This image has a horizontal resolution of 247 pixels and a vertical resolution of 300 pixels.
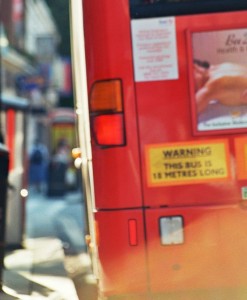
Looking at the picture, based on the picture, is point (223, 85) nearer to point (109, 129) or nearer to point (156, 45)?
point (156, 45)

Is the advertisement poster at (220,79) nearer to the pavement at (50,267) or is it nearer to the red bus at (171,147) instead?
the red bus at (171,147)

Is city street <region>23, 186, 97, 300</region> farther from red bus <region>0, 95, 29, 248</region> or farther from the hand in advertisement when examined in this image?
the hand in advertisement

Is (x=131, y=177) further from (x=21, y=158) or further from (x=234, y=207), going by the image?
(x=21, y=158)

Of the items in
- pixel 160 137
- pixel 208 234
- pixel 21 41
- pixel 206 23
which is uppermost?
pixel 21 41

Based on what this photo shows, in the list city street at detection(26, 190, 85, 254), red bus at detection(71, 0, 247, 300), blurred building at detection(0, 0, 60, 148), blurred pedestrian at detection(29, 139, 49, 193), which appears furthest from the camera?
blurred building at detection(0, 0, 60, 148)

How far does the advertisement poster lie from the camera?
5051 mm

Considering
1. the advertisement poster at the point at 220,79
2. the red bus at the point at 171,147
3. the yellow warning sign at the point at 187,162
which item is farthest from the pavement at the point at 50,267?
the advertisement poster at the point at 220,79

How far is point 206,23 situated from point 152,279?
1.86 metres

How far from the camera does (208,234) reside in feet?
16.5

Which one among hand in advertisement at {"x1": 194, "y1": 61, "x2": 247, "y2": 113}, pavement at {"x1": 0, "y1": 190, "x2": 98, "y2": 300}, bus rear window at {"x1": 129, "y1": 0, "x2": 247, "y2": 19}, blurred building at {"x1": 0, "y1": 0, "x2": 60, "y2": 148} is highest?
blurred building at {"x1": 0, "y1": 0, "x2": 60, "y2": 148}

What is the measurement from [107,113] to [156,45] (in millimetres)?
598

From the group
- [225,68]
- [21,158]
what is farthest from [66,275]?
[225,68]

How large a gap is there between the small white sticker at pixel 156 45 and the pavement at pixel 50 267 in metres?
2.95

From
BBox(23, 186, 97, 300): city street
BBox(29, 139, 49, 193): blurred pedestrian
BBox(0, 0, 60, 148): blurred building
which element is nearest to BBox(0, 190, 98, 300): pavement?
BBox(23, 186, 97, 300): city street
